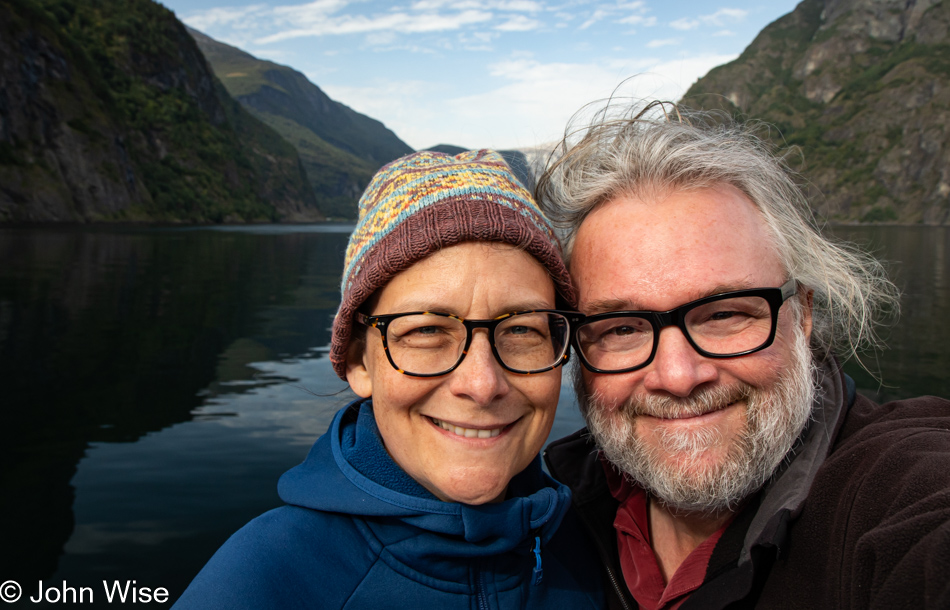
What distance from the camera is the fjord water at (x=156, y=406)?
6309 mm

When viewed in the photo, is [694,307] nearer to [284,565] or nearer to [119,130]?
[284,565]

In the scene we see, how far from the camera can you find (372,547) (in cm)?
185

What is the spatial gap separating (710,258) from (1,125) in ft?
223

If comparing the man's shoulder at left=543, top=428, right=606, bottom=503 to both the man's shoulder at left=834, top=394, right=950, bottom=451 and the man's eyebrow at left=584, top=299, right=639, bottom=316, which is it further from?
the man's shoulder at left=834, top=394, right=950, bottom=451

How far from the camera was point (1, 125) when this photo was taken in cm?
5406

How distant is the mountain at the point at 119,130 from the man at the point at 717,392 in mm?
62792

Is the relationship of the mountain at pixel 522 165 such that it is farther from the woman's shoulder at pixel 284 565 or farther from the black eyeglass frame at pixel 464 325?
the woman's shoulder at pixel 284 565

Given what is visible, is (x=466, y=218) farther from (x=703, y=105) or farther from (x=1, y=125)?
(x=1, y=125)

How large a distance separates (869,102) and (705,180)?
7010 inches

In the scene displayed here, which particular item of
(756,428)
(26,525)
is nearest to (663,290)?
(756,428)

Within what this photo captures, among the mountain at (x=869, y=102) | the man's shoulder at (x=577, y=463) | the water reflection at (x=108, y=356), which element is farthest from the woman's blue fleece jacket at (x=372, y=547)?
the mountain at (x=869, y=102)

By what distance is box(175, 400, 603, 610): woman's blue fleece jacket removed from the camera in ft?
5.55

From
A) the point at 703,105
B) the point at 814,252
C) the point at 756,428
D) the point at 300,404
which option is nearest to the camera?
the point at 756,428

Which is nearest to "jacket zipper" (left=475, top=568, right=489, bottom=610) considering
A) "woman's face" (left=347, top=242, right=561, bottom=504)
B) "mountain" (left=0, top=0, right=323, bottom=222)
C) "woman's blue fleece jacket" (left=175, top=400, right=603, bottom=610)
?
"woman's blue fleece jacket" (left=175, top=400, right=603, bottom=610)
